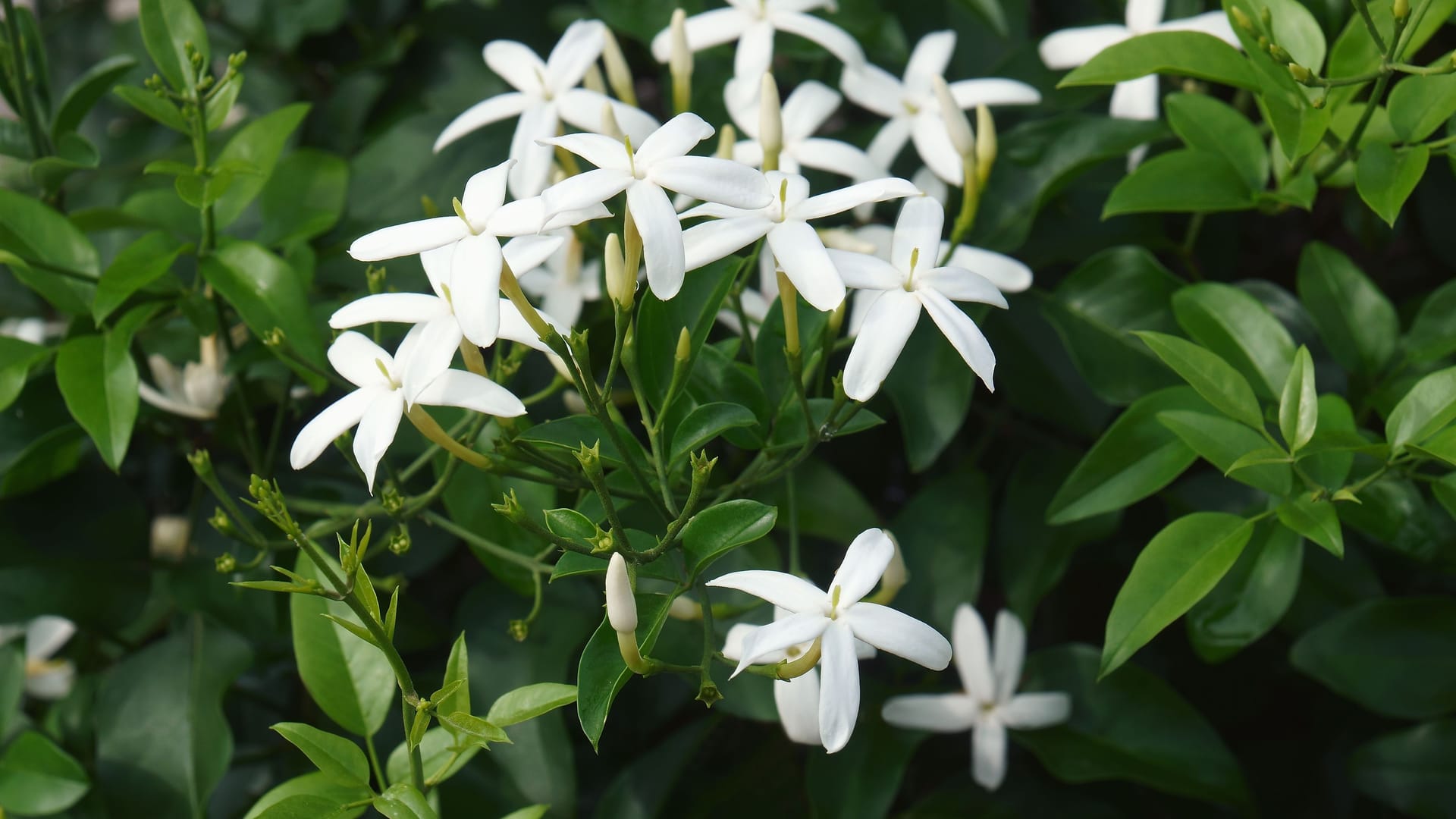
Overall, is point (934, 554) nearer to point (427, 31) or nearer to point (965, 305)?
point (965, 305)

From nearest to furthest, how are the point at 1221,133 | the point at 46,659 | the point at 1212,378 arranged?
1. the point at 1212,378
2. the point at 1221,133
3. the point at 46,659

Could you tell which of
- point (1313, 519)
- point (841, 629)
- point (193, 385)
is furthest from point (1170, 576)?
point (193, 385)

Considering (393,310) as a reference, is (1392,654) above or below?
below

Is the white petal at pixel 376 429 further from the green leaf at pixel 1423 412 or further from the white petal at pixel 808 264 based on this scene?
the green leaf at pixel 1423 412

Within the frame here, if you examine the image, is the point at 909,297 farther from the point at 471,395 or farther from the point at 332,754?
the point at 332,754

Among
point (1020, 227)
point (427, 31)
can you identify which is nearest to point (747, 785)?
point (1020, 227)

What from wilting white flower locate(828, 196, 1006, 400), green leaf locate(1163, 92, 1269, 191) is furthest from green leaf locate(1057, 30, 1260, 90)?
wilting white flower locate(828, 196, 1006, 400)

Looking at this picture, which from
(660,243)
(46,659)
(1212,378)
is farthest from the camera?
(46,659)

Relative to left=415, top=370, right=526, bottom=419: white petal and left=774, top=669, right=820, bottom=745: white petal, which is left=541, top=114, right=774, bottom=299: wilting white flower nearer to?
left=415, top=370, right=526, bottom=419: white petal
